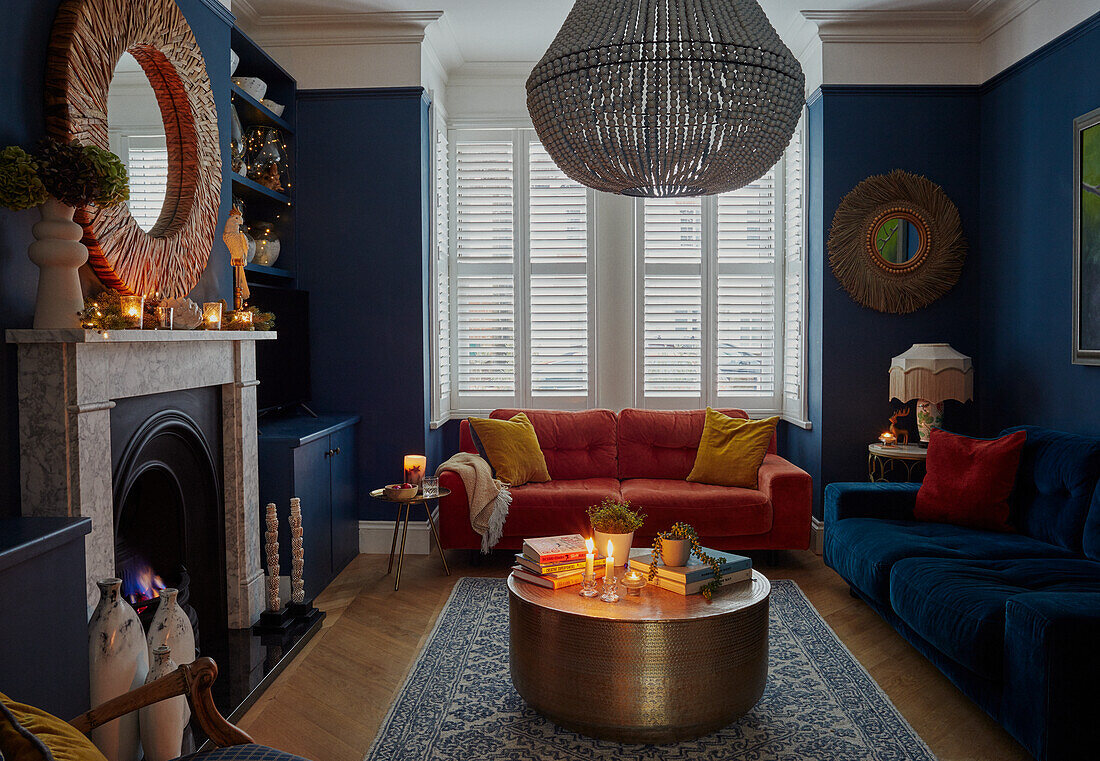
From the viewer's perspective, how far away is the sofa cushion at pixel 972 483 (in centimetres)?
346

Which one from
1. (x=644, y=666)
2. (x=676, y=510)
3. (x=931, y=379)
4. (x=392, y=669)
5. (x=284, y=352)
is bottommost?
(x=392, y=669)

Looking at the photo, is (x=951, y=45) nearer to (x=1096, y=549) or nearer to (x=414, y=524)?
(x=1096, y=549)

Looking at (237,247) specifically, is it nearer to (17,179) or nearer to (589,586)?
(17,179)

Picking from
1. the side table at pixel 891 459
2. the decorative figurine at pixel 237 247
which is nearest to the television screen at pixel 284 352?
the decorative figurine at pixel 237 247

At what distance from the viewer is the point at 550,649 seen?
253 cm

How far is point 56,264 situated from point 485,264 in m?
3.21

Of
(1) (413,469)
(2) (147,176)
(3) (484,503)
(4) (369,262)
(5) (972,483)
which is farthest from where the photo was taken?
(4) (369,262)

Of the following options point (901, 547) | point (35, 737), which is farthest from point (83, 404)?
point (901, 547)

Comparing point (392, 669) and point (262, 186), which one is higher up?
point (262, 186)

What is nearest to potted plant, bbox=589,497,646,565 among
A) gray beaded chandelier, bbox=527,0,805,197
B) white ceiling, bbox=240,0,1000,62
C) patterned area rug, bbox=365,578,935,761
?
patterned area rug, bbox=365,578,935,761

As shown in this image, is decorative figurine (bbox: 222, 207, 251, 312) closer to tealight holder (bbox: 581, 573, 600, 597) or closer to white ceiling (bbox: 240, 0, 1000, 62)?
white ceiling (bbox: 240, 0, 1000, 62)

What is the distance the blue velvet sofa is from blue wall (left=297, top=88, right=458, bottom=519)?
243 cm

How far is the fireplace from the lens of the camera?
261cm

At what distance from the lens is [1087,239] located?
3561mm
